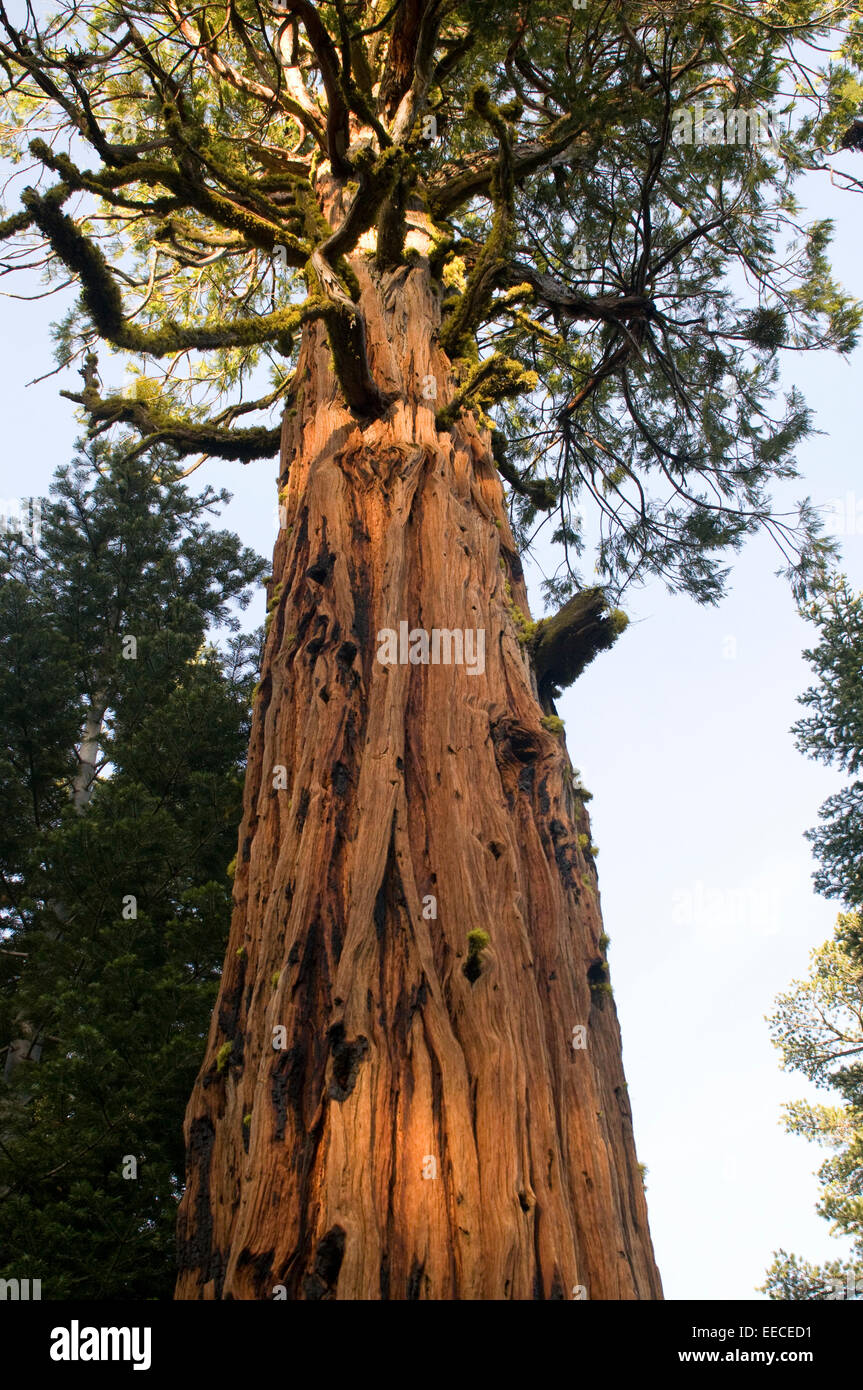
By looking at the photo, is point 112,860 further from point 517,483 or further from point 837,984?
point 837,984

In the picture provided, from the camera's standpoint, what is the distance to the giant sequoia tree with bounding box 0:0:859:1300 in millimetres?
2805

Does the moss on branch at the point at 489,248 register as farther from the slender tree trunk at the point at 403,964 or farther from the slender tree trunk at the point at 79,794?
the slender tree trunk at the point at 79,794

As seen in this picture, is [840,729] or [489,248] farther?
[840,729]

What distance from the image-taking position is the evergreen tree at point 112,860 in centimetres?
538

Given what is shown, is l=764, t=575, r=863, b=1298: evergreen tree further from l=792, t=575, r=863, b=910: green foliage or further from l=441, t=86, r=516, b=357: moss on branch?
l=441, t=86, r=516, b=357: moss on branch

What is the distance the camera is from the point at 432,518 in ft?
14.9

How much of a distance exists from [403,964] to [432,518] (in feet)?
7.23

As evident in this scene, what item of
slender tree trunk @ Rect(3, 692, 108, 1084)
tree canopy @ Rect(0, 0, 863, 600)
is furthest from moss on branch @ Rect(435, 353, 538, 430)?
slender tree trunk @ Rect(3, 692, 108, 1084)

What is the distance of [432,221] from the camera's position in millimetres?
7035

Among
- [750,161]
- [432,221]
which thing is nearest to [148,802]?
[432,221]

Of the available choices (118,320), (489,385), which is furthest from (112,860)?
(489,385)

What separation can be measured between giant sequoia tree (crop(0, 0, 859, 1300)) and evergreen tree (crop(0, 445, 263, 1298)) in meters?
2.18
